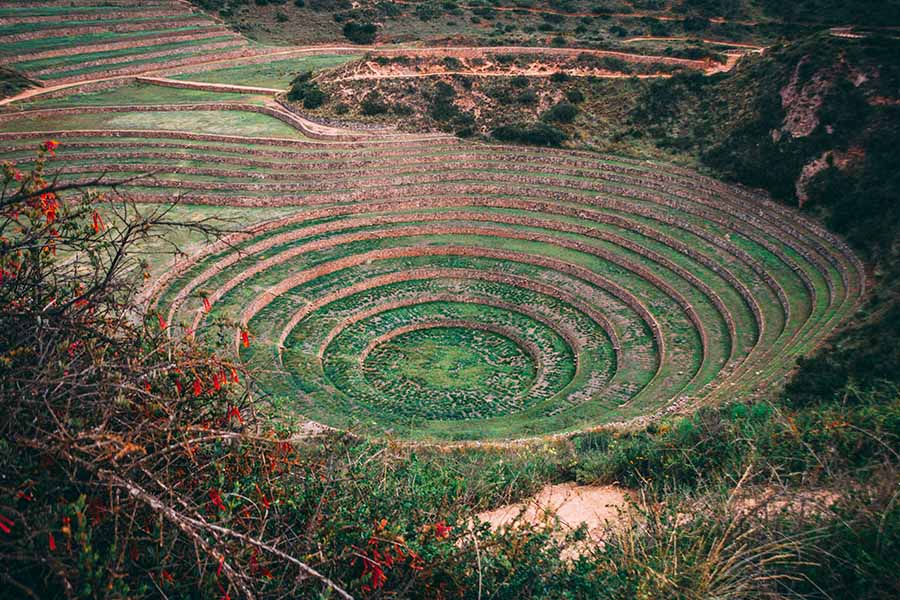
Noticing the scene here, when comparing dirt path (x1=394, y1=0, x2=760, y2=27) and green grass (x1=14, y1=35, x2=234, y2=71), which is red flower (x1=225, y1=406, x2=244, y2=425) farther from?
dirt path (x1=394, y1=0, x2=760, y2=27)

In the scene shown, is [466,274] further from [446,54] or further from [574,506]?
[446,54]

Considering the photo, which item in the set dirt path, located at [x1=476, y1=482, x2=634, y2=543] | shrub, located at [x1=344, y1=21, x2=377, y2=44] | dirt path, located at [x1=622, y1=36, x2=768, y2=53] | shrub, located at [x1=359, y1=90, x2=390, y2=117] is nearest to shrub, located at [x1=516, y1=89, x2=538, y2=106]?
shrub, located at [x1=359, y1=90, x2=390, y2=117]

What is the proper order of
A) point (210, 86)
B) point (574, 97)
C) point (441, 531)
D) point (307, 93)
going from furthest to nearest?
point (210, 86) < point (574, 97) < point (307, 93) < point (441, 531)

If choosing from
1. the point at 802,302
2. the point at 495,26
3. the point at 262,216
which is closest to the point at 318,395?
the point at 262,216

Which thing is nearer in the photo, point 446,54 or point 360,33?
point 446,54

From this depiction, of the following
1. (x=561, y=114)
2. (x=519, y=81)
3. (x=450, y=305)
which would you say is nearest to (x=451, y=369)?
(x=450, y=305)
